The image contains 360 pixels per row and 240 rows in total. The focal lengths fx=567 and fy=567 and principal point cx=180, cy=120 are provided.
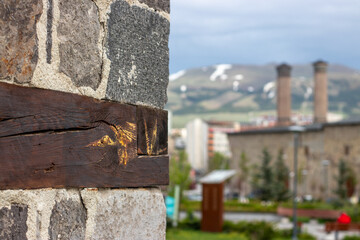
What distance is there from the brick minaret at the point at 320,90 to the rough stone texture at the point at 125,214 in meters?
53.2

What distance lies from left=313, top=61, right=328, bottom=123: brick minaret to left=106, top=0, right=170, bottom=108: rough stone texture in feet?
174

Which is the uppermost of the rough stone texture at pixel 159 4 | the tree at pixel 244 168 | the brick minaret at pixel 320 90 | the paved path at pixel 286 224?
the brick minaret at pixel 320 90

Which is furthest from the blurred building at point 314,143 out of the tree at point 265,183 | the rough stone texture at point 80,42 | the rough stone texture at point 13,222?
the rough stone texture at point 13,222

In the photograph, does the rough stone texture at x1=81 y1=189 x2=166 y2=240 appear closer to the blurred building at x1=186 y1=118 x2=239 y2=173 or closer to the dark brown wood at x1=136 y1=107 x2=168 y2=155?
the dark brown wood at x1=136 y1=107 x2=168 y2=155

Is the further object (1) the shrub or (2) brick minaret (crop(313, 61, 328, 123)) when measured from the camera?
(2) brick minaret (crop(313, 61, 328, 123))

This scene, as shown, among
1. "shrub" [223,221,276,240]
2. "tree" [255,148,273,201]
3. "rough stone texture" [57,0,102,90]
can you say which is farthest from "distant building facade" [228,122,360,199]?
"rough stone texture" [57,0,102,90]

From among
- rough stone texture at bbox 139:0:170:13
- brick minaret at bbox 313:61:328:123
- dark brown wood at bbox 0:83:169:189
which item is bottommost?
dark brown wood at bbox 0:83:169:189

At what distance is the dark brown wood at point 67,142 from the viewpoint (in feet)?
4.33

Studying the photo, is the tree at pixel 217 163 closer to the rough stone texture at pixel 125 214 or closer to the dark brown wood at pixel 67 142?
the rough stone texture at pixel 125 214

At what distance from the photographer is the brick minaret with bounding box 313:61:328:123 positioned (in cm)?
5325

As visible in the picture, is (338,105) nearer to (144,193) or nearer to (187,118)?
(187,118)

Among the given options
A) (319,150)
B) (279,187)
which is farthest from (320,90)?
(279,187)

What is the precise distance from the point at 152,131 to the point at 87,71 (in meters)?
0.31

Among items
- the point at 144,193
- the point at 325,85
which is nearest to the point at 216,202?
the point at 144,193
